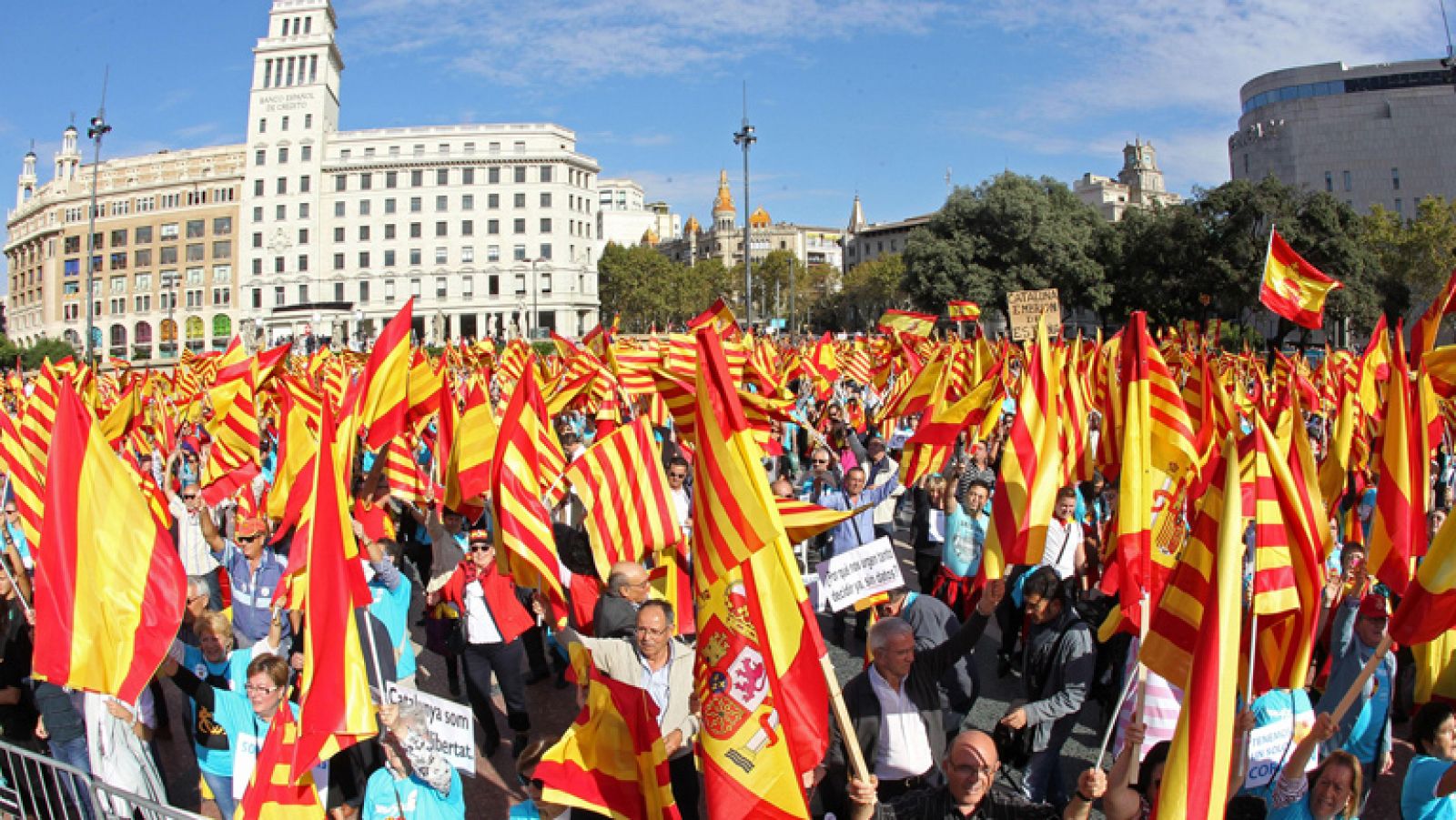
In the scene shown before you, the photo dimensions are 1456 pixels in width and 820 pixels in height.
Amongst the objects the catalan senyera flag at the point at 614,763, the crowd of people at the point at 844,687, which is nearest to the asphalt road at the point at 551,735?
the crowd of people at the point at 844,687

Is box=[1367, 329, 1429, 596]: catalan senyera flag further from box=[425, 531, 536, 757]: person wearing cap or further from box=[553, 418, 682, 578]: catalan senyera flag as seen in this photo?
box=[425, 531, 536, 757]: person wearing cap

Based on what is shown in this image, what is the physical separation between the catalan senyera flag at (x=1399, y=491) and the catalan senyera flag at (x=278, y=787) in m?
5.08

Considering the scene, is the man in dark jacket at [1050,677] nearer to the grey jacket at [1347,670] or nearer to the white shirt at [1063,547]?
the grey jacket at [1347,670]

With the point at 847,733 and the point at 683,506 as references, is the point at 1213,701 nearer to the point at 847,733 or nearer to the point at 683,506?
the point at 847,733

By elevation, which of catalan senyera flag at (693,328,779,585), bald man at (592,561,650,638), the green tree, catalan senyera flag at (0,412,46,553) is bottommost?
bald man at (592,561,650,638)

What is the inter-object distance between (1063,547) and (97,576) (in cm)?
571

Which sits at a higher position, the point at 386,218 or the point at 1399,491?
the point at 386,218

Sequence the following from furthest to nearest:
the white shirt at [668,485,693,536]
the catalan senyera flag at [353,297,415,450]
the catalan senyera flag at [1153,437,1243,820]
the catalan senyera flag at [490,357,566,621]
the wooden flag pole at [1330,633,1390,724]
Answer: the white shirt at [668,485,693,536]
the catalan senyera flag at [353,297,415,450]
the catalan senyera flag at [490,357,566,621]
the wooden flag pole at [1330,633,1390,724]
the catalan senyera flag at [1153,437,1243,820]

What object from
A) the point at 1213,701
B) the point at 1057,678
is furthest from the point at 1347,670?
the point at 1213,701

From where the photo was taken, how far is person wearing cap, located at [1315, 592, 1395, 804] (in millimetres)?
5527

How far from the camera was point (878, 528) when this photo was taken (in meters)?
10.5

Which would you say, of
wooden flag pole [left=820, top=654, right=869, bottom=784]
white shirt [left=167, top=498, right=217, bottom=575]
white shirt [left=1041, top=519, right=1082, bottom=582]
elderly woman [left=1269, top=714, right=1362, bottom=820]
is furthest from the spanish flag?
white shirt [left=167, top=498, right=217, bottom=575]

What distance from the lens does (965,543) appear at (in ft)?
25.9

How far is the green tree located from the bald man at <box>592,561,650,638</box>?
151 feet
